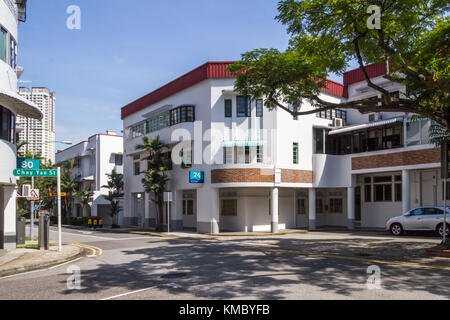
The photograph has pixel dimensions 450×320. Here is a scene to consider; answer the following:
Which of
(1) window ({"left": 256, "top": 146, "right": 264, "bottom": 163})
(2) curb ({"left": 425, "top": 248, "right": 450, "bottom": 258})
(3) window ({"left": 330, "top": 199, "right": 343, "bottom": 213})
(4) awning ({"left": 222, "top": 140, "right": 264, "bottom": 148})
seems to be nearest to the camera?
(2) curb ({"left": 425, "top": 248, "right": 450, "bottom": 258})

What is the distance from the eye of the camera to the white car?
2000 cm

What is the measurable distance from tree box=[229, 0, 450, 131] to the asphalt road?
5371mm

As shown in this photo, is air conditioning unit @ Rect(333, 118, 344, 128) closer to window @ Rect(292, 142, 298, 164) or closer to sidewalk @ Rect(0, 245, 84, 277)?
window @ Rect(292, 142, 298, 164)

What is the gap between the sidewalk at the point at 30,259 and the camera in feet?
40.9

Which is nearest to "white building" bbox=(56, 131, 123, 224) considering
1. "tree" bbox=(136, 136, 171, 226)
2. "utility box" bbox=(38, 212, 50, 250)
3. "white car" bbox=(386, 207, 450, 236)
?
"tree" bbox=(136, 136, 171, 226)

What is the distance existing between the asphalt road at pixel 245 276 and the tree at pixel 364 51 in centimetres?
537

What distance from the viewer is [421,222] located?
20719mm

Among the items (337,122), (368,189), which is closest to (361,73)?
(337,122)

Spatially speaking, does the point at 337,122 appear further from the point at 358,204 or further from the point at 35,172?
the point at 35,172

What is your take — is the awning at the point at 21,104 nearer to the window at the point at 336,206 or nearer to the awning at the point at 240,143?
the awning at the point at 240,143

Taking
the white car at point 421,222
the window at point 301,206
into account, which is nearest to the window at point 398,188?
the white car at point 421,222

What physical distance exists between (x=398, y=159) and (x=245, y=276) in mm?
17952

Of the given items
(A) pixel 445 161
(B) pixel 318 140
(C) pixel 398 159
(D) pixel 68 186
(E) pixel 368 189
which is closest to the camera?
(A) pixel 445 161
